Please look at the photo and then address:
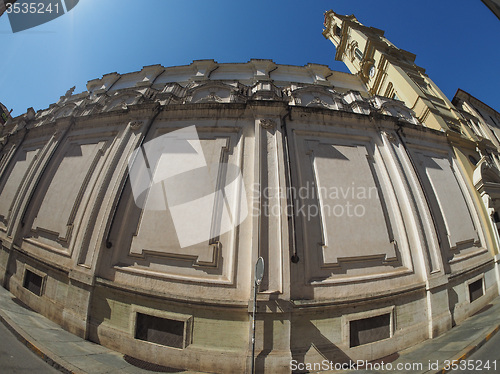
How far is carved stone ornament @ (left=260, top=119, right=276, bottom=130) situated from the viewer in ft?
20.5

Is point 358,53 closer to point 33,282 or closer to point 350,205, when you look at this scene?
point 350,205

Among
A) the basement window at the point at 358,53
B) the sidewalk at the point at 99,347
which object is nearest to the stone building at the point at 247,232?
the sidewalk at the point at 99,347

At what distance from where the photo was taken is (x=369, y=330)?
458cm

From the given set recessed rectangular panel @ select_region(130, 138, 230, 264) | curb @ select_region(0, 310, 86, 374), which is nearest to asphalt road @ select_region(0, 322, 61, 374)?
curb @ select_region(0, 310, 86, 374)

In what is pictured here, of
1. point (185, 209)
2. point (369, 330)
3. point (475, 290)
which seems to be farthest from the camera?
point (475, 290)

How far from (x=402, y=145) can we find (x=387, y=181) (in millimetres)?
2182

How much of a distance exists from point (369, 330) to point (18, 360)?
7.43 m

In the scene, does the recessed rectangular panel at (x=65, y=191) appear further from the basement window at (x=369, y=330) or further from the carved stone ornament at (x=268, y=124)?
the basement window at (x=369, y=330)

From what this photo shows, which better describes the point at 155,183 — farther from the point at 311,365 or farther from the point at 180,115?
the point at 311,365

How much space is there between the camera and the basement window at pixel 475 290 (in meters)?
6.24

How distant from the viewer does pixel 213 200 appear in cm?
552

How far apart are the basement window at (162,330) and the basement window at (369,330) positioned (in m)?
3.91

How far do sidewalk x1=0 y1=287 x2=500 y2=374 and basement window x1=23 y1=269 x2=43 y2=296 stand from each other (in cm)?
57
